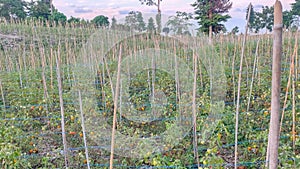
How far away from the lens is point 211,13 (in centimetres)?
1267

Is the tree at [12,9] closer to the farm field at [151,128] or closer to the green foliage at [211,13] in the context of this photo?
the green foliage at [211,13]

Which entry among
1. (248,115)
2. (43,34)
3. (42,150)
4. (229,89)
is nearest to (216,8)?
(43,34)

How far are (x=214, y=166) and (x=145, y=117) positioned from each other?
1.14 meters

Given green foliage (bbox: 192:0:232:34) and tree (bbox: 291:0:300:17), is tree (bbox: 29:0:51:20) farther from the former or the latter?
tree (bbox: 291:0:300:17)

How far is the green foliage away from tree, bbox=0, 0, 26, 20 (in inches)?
486

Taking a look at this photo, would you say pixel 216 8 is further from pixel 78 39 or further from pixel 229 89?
pixel 229 89

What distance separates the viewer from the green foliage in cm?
1245

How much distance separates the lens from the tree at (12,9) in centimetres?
1708

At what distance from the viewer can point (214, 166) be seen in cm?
146

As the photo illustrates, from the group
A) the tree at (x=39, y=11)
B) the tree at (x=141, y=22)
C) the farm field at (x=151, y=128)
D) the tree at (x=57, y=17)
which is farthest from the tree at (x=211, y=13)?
the tree at (x=39, y=11)

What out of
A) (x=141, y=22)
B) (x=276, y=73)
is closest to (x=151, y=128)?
(x=276, y=73)

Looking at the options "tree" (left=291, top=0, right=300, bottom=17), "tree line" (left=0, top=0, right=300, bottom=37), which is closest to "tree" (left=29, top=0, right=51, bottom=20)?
"tree line" (left=0, top=0, right=300, bottom=37)

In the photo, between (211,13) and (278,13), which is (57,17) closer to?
(211,13)

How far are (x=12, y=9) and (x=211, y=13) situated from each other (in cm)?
1362
